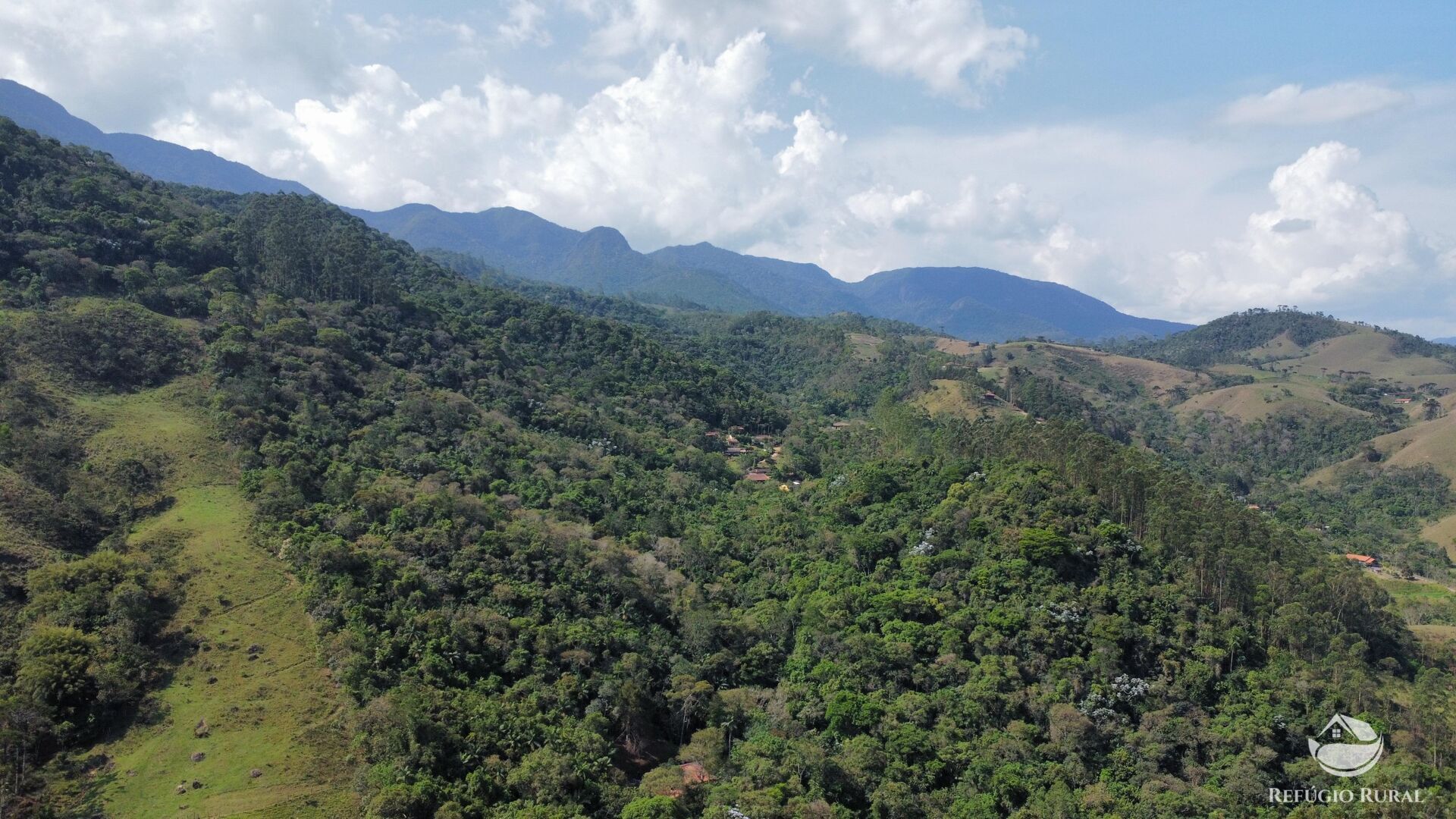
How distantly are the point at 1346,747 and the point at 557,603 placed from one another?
104ft

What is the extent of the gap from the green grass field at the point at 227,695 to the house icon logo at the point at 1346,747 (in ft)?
110

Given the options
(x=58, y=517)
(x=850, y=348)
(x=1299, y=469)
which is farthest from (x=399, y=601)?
(x=1299, y=469)

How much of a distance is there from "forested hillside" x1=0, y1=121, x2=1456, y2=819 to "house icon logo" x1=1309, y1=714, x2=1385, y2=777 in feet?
1.81

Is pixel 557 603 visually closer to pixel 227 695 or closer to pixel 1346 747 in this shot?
pixel 227 695

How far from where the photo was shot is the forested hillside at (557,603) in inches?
1005

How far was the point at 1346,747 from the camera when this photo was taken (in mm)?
28031

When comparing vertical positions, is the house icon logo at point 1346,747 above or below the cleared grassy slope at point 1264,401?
below
